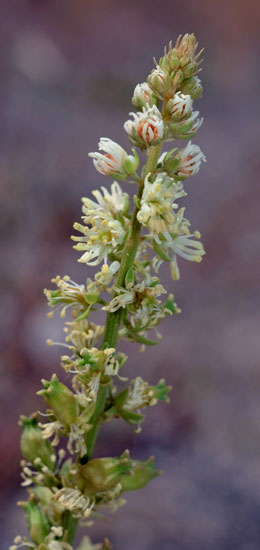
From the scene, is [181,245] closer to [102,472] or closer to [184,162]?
[184,162]

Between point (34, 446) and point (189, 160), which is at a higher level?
point (189, 160)

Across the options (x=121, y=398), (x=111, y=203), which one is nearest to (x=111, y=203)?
(x=111, y=203)

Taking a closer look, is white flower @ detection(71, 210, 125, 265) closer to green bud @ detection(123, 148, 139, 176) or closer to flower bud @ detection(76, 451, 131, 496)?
green bud @ detection(123, 148, 139, 176)

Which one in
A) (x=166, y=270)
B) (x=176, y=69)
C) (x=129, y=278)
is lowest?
(x=129, y=278)

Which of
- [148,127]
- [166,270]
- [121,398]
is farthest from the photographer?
[166,270]

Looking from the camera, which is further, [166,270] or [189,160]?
[166,270]

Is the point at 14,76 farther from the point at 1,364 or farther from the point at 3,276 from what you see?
the point at 1,364

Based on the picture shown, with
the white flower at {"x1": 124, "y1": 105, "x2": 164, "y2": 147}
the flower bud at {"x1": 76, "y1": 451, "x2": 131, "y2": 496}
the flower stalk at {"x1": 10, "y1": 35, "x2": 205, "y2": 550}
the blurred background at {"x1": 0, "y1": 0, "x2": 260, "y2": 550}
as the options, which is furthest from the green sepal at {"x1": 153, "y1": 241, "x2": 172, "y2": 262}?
the blurred background at {"x1": 0, "y1": 0, "x2": 260, "y2": 550}
